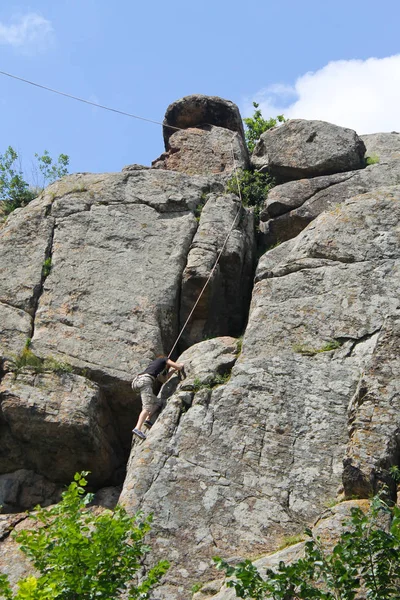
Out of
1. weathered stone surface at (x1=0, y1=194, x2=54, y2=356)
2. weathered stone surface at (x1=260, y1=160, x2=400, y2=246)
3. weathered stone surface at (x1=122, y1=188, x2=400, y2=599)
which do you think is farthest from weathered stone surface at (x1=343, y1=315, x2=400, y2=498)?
weathered stone surface at (x1=0, y1=194, x2=54, y2=356)

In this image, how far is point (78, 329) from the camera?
18.4m

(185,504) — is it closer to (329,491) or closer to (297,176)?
(329,491)

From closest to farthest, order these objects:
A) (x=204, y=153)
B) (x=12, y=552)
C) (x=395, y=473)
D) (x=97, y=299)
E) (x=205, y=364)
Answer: (x=395, y=473) → (x=12, y=552) → (x=205, y=364) → (x=97, y=299) → (x=204, y=153)

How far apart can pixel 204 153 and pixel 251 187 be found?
2016 millimetres

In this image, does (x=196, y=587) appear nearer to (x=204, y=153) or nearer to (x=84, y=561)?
(x=84, y=561)

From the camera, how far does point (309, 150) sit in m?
22.4

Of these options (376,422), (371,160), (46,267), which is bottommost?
(376,422)

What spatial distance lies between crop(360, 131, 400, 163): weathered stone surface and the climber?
8402 mm

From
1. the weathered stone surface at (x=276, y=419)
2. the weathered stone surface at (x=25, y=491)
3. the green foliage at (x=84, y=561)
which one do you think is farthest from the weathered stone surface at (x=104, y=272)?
the green foliage at (x=84, y=561)

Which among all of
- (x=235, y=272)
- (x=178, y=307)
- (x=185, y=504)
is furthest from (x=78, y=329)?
(x=185, y=504)

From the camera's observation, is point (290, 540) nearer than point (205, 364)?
Yes

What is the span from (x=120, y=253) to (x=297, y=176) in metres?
5.22

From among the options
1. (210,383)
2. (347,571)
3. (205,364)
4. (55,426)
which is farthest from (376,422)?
(55,426)

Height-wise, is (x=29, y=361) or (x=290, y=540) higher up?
(x=29, y=361)
